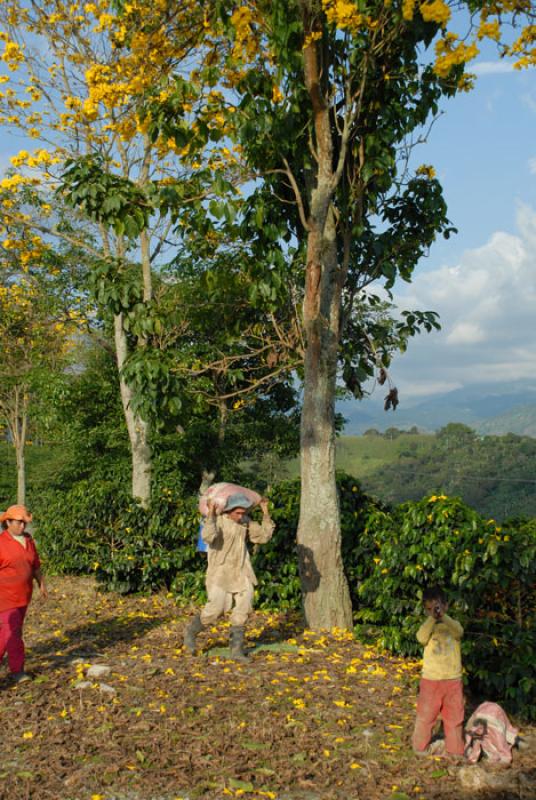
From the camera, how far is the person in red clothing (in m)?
7.36

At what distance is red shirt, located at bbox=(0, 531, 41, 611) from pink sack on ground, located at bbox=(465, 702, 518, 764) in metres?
4.29

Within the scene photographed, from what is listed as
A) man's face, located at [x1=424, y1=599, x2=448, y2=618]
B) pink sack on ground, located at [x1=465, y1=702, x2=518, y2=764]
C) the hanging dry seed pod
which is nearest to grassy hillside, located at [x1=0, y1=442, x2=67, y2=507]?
the hanging dry seed pod

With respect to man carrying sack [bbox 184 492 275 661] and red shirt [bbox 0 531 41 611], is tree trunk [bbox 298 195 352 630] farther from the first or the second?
red shirt [bbox 0 531 41 611]

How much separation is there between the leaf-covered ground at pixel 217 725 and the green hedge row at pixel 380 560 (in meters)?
0.77

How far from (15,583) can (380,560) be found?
402 cm

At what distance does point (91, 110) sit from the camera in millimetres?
13258

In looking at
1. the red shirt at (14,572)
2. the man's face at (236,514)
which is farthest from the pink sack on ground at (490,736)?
the red shirt at (14,572)

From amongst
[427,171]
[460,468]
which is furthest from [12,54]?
[460,468]

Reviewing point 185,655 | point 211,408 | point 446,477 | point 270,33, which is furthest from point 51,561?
point 446,477

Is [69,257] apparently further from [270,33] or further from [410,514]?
[410,514]

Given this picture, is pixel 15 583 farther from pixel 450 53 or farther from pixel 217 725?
pixel 450 53

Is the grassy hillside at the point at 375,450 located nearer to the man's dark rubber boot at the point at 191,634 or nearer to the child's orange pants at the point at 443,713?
the man's dark rubber boot at the point at 191,634

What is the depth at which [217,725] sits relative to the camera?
20.2 ft

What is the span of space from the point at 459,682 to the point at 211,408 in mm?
11549
